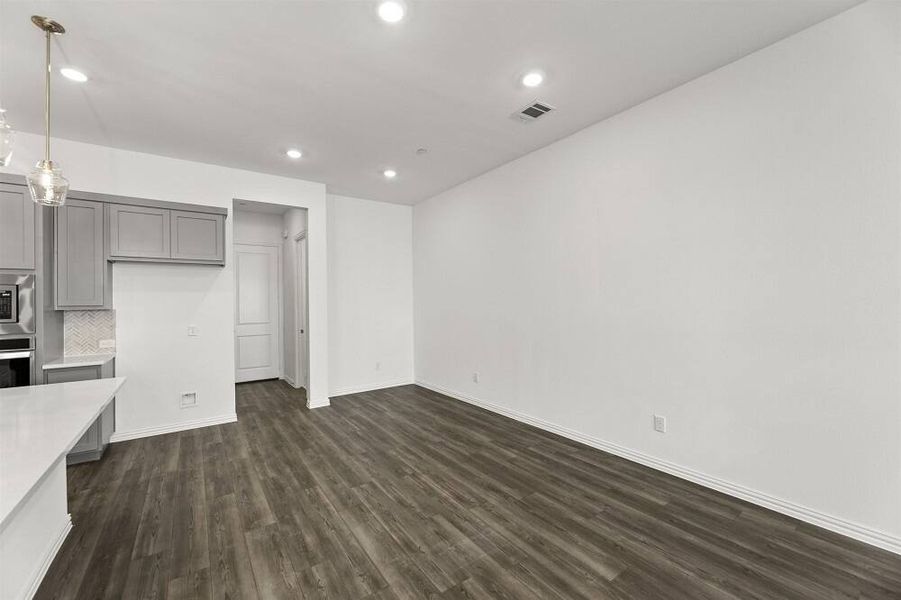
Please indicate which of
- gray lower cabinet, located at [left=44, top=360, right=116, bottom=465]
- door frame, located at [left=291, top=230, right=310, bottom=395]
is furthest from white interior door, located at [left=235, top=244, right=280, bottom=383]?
gray lower cabinet, located at [left=44, top=360, right=116, bottom=465]

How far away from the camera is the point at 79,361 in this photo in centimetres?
338

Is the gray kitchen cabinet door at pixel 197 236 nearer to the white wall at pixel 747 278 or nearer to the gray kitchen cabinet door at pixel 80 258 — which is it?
the gray kitchen cabinet door at pixel 80 258

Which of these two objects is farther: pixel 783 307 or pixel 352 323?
pixel 352 323

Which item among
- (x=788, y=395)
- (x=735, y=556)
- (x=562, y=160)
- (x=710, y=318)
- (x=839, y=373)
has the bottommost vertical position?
(x=735, y=556)

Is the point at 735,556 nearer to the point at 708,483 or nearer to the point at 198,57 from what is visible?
the point at 708,483

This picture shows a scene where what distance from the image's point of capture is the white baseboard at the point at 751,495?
2.08 metres

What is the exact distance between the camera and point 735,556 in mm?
2014

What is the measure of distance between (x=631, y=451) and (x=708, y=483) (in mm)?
587

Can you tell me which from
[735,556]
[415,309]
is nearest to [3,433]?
[735,556]

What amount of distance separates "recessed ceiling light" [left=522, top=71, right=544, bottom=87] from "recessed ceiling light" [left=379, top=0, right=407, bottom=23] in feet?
3.35

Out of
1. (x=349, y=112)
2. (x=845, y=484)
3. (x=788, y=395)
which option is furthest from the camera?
(x=349, y=112)

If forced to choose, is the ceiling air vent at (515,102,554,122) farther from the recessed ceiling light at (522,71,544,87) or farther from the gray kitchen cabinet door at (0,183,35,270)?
the gray kitchen cabinet door at (0,183,35,270)

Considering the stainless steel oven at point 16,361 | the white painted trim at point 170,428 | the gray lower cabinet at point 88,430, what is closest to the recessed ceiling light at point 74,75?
the stainless steel oven at point 16,361

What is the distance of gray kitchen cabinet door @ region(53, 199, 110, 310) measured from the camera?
11.2 feet
